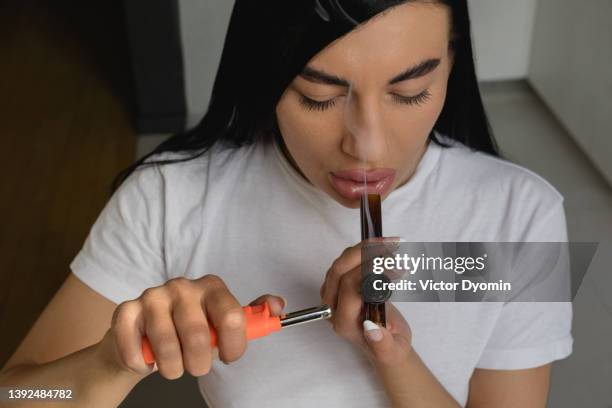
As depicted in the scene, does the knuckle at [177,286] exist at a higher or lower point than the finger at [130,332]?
higher

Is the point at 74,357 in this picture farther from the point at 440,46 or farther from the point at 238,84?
the point at 440,46

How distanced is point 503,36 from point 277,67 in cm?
159

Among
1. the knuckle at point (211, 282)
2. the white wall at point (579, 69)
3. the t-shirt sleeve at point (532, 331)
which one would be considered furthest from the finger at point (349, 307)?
the white wall at point (579, 69)

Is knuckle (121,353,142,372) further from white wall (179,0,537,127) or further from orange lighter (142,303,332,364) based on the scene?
white wall (179,0,537,127)

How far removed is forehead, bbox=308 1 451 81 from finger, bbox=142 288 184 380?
0.82 feet

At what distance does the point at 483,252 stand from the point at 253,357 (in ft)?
0.84

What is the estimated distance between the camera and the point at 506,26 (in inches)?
88.1

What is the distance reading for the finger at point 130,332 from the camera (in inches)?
24.8

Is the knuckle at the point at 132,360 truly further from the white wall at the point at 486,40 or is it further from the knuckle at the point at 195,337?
the white wall at the point at 486,40

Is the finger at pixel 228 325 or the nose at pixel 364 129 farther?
the nose at pixel 364 129

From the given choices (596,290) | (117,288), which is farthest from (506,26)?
(117,288)

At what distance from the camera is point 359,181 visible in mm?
817

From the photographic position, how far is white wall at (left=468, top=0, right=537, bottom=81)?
7.30ft

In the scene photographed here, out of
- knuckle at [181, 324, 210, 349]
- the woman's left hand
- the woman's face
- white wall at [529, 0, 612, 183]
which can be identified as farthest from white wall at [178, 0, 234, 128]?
knuckle at [181, 324, 210, 349]
